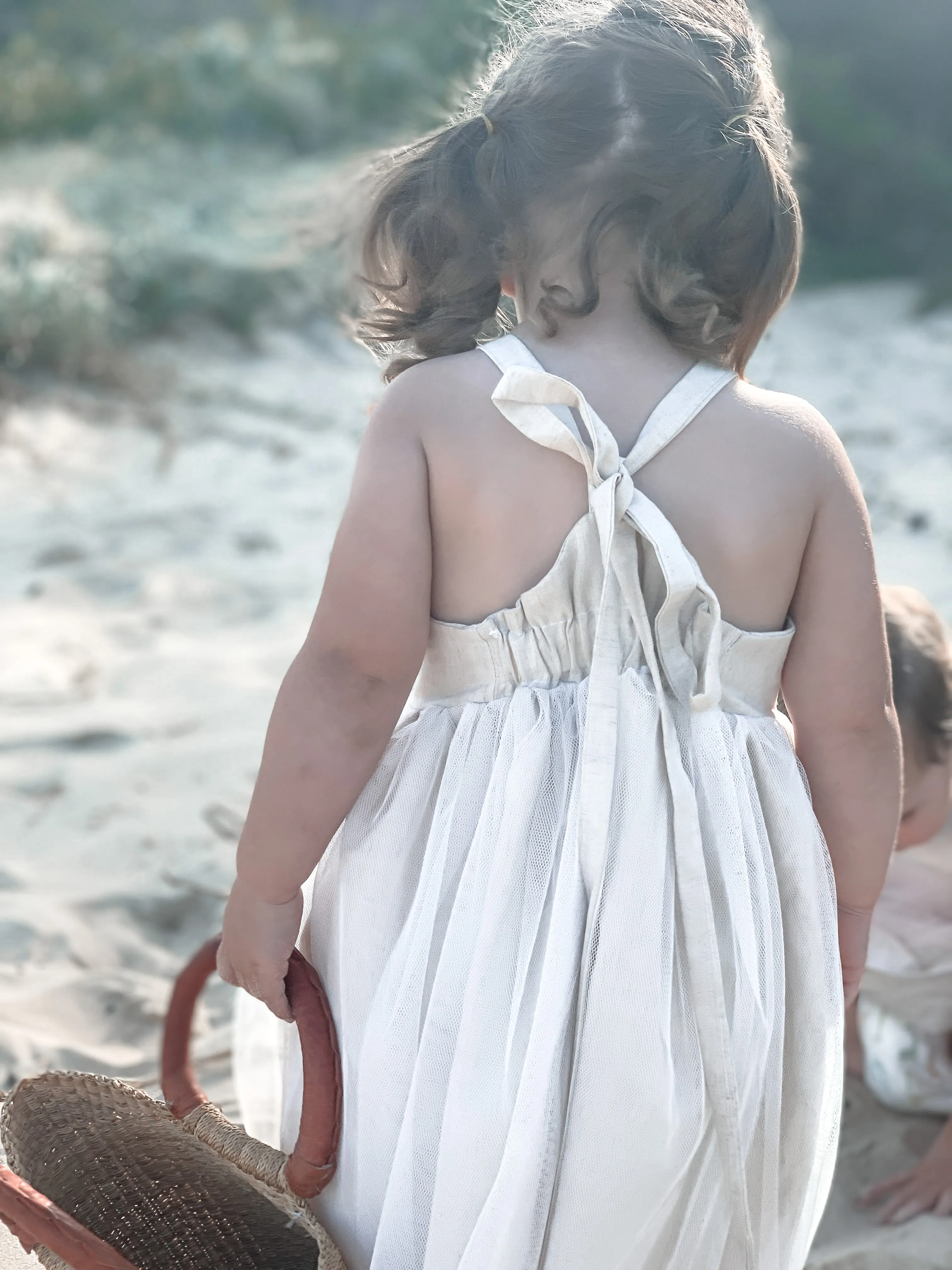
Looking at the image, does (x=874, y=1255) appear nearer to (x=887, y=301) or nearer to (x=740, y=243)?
(x=740, y=243)

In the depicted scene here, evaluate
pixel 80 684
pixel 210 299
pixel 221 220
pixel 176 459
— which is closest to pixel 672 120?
pixel 80 684

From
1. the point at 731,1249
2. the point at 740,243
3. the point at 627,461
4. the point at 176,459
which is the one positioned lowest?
the point at 176,459

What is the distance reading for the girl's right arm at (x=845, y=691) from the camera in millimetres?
1132

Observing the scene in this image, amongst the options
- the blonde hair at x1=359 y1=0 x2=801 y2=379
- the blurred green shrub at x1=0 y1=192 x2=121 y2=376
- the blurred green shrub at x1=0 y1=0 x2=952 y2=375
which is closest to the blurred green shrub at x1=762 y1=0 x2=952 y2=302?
the blurred green shrub at x1=0 y1=0 x2=952 y2=375

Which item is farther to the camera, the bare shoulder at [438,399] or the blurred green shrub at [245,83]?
the blurred green shrub at [245,83]

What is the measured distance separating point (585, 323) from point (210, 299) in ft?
16.4

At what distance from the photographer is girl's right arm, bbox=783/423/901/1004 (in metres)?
1.13

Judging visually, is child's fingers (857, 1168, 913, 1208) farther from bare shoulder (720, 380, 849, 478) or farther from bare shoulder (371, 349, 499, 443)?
bare shoulder (371, 349, 499, 443)

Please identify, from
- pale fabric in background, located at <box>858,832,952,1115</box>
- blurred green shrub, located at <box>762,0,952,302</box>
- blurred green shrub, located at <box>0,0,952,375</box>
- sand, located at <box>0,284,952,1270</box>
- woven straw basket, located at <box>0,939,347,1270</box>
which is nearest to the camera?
woven straw basket, located at <box>0,939,347,1270</box>

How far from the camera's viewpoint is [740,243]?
1.11 metres

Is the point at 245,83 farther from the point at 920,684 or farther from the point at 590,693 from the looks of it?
the point at 590,693

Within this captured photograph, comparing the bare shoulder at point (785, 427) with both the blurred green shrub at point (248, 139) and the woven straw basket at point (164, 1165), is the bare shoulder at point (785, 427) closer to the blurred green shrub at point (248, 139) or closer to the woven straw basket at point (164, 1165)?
the woven straw basket at point (164, 1165)

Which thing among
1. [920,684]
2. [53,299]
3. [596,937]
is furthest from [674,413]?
[53,299]

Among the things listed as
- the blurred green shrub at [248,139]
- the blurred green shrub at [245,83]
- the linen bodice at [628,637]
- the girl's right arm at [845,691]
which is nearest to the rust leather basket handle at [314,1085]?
the linen bodice at [628,637]
